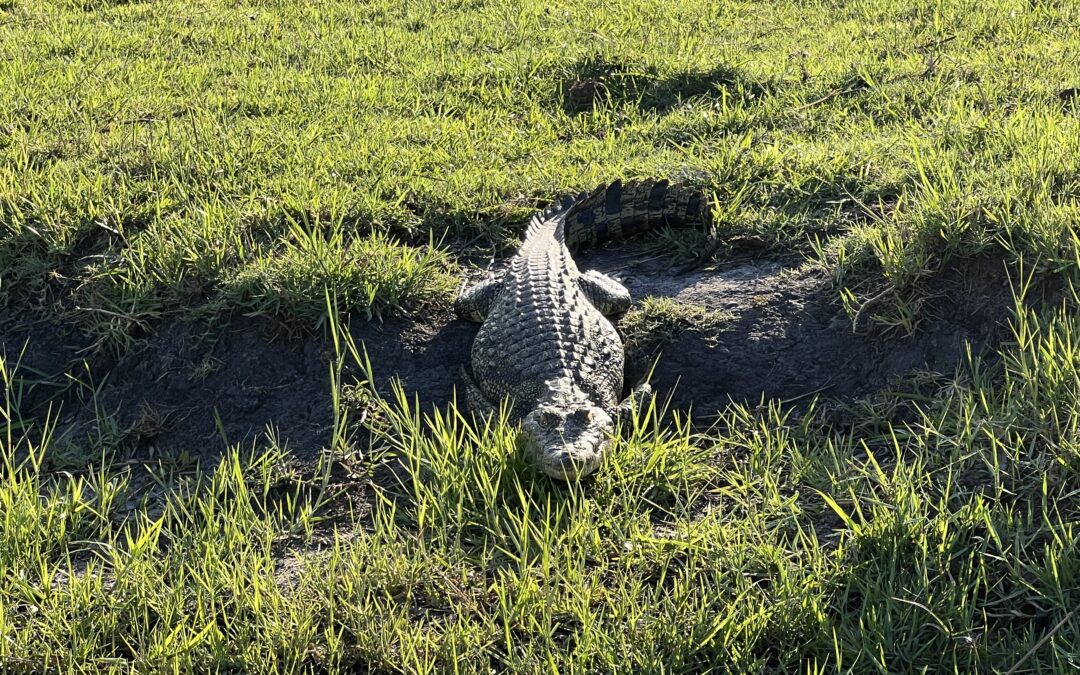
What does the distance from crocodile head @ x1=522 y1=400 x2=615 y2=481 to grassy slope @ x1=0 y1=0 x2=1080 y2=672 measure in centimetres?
8

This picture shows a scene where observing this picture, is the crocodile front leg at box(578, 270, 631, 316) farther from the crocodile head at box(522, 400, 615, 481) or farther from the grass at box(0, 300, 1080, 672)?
the grass at box(0, 300, 1080, 672)

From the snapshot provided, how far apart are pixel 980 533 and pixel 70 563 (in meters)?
2.43

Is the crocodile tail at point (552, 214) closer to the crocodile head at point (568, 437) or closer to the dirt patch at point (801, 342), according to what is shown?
the dirt patch at point (801, 342)

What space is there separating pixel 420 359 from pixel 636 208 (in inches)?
49.5

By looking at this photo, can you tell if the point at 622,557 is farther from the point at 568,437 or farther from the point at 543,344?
the point at 543,344

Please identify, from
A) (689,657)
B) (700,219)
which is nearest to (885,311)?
(700,219)

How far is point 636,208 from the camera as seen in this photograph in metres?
4.27

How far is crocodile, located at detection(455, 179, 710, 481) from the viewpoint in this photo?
3.01 m

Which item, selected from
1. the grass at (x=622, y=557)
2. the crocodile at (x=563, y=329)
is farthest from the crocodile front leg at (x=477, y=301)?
the grass at (x=622, y=557)

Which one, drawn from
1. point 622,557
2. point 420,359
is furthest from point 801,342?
point 420,359

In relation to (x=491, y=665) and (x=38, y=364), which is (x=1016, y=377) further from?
(x=38, y=364)

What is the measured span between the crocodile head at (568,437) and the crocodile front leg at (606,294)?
0.76 m

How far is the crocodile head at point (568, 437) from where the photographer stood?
2.80 m

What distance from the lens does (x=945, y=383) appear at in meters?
3.10
